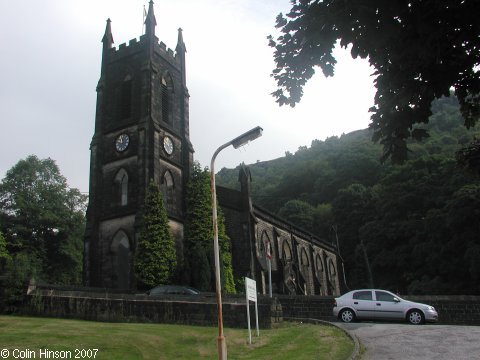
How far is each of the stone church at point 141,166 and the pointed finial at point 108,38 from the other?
10 centimetres

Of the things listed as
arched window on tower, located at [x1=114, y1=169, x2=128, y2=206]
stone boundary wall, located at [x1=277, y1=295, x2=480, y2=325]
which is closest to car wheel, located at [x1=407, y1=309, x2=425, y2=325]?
stone boundary wall, located at [x1=277, y1=295, x2=480, y2=325]

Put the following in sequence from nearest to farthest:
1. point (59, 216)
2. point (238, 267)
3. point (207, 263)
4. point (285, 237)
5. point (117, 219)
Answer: point (207, 263), point (117, 219), point (238, 267), point (285, 237), point (59, 216)

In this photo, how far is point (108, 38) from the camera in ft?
141

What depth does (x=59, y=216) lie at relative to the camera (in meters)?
53.0

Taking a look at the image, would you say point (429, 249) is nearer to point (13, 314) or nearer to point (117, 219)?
point (117, 219)

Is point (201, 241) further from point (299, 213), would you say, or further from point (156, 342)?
point (299, 213)

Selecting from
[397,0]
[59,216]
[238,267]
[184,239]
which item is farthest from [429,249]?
[397,0]

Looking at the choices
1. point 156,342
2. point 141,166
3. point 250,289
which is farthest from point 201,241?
point 156,342

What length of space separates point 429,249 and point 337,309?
123 feet

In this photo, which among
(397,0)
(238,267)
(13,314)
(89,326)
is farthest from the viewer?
(238,267)

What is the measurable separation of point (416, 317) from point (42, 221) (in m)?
41.5

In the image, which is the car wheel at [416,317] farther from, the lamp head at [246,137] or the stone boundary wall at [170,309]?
the lamp head at [246,137]

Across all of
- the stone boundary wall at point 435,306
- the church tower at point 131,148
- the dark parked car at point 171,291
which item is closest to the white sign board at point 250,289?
the stone boundary wall at point 435,306

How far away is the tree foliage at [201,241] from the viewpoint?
1313 inches
